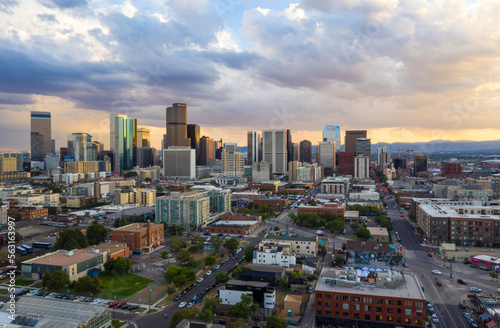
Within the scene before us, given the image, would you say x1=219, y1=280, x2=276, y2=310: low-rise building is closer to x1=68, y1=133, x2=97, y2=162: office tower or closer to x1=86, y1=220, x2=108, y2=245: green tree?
x1=86, y1=220, x2=108, y2=245: green tree

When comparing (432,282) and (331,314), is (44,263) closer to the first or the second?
(331,314)

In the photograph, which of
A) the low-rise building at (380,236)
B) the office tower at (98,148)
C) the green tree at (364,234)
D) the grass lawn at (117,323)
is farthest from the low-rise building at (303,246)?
the office tower at (98,148)

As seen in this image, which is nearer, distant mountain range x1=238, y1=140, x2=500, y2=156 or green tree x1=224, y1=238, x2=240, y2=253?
green tree x1=224, y1=238, x2=240, y2=253

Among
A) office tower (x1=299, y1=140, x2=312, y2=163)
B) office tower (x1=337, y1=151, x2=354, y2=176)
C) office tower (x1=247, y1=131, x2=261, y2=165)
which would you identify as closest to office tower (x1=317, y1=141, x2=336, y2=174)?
office tower (x1=299, y1=140, x2=312, y2=163)

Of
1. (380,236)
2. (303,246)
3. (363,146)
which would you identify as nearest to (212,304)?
(303,246)

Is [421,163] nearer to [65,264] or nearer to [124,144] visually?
[124,144]

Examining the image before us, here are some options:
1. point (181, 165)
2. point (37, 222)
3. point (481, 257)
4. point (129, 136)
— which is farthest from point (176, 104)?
point (481, 257)
